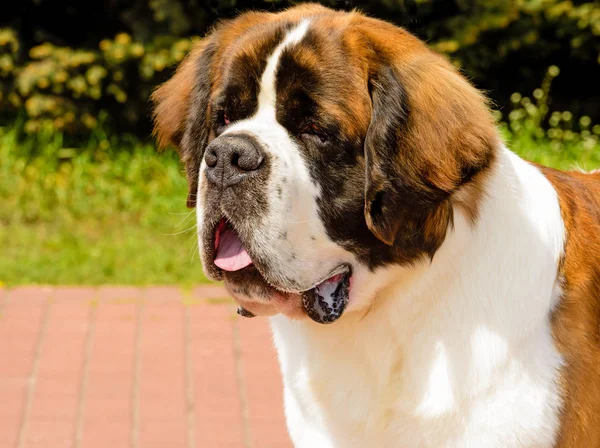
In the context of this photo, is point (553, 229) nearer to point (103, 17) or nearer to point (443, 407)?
point (443, 407)

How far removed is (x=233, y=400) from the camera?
4.41 metres

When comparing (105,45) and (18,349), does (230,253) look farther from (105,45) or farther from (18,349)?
(105,45)

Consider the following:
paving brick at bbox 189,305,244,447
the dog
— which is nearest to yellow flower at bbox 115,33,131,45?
paving brick at bbox 189,305,244,447

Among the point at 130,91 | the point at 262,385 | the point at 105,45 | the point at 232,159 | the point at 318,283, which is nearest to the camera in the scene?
the point at 232,159

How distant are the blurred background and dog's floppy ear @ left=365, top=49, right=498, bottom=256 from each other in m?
3.72

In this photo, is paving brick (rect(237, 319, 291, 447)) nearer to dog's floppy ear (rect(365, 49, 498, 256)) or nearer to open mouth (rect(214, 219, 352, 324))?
open mouth (rect(214, 219, 352, 324))

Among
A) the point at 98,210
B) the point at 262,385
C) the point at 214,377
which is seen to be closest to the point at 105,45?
the point at 98,210

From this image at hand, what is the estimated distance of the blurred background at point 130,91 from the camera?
21.6ft

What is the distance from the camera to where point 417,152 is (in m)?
2.51

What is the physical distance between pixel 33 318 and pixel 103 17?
319 centimetres

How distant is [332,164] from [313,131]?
10cm

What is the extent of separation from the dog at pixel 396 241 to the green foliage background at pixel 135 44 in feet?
13.6

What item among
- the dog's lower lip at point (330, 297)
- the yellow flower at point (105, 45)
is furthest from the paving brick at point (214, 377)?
the yellow flower at point (105, 45)

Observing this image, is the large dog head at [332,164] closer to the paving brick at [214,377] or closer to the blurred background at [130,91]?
the paving brick at [214,377]
